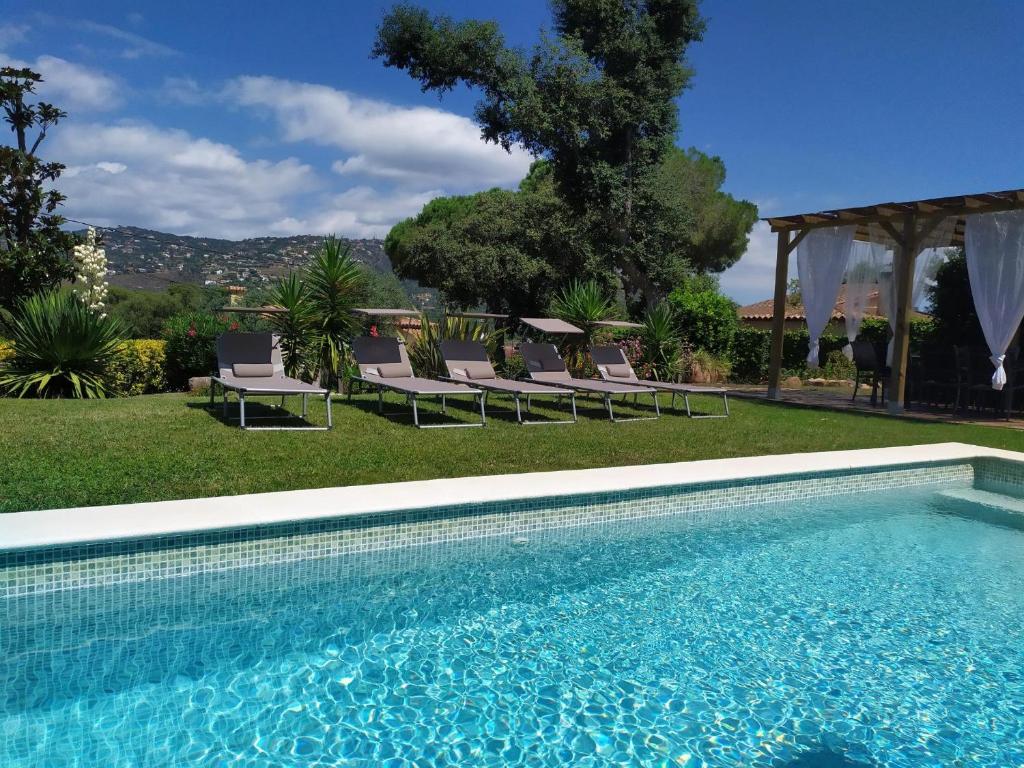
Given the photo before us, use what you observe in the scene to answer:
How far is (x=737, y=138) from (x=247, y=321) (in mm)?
18086

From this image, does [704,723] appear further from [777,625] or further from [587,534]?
[587,534]

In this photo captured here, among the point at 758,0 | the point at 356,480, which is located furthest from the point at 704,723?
the point at 758,0

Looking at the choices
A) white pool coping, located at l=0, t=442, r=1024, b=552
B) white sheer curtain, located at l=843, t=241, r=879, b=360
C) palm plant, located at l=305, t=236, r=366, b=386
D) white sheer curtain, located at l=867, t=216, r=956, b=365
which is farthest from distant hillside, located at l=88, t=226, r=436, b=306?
white pool coping, located at l=0, t=442, r=1024, b=552

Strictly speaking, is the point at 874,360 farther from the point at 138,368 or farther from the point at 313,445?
the point at 138,368

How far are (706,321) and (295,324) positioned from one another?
9877 mm

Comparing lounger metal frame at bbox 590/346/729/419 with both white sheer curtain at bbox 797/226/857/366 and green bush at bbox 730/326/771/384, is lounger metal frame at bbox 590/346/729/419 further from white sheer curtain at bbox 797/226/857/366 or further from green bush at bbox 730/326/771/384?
green bush at bbox 730/326/771/384

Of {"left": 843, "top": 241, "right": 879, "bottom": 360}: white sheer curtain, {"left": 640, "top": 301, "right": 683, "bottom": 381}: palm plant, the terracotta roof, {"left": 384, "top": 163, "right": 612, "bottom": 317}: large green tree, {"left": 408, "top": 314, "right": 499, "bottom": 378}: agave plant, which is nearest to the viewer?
{"left": 408, "top": 314, "right": 499, "bottom": 378}: agave plant

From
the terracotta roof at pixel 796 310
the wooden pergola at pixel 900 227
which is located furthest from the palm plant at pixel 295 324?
the terracotta roof at pixel 796 310

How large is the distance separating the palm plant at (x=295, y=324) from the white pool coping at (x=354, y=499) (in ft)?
19.1

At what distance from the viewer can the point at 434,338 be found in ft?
40.8

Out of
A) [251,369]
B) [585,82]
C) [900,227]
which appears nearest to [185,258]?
[585,82]

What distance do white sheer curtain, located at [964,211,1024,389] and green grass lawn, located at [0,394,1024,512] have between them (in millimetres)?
1572

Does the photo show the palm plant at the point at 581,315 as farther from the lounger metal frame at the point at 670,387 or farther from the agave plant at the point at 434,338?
the agave plant at the point at 434,338

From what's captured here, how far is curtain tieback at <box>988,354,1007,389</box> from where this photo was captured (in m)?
11.3
